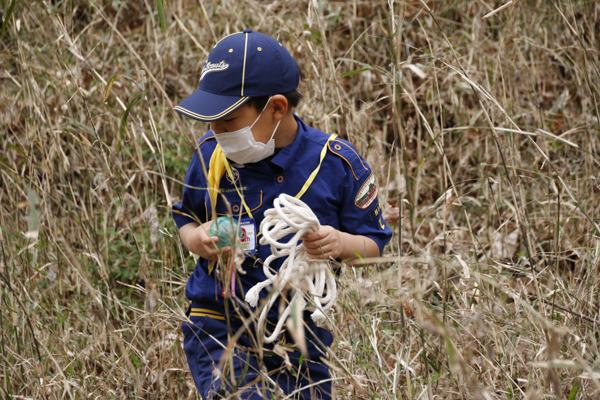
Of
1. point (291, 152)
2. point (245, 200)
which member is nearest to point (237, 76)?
point (291, 152)

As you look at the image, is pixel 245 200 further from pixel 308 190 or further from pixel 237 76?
pixel 237 76

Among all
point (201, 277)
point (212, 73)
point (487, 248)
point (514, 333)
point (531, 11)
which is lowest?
point (487, 248)

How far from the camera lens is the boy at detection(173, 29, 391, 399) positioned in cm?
163

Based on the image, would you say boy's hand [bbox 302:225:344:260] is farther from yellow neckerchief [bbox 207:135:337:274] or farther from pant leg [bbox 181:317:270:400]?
pant leg [bbox 181:317:270:400]

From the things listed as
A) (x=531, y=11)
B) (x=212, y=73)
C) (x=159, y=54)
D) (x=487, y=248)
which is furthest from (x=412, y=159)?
A: (x=212, y=73)

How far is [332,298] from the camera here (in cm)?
157

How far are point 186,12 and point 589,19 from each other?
2.65 m

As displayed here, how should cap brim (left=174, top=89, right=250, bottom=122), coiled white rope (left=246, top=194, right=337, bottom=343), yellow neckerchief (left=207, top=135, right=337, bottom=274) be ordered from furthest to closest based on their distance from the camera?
yellow neckerchief (left=207, top=135, right=337, bottom=274) → cap brim (left=174, top=89, right=250, bottom=122) → coiled white rope (left=246, top=194, right=337, bottom=343)

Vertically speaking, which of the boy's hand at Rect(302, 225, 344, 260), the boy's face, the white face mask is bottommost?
the boy's hand at Rect(302, 225, 344, 260)

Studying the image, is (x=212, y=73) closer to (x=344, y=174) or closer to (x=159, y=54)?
(x=344, y=174)

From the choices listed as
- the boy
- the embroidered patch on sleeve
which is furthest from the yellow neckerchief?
the embroidered patch on sleeve

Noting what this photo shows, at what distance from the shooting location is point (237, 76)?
63.9 inches

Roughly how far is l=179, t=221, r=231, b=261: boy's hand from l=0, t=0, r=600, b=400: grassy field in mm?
146

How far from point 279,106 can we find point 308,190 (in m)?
0.27
